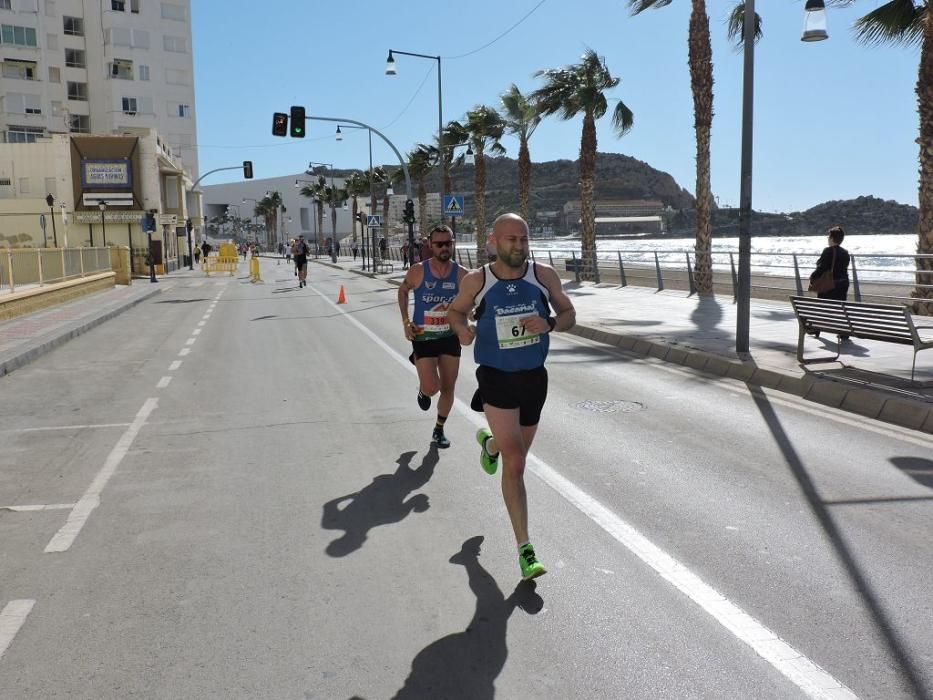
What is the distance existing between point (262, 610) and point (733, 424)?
17.4 ft

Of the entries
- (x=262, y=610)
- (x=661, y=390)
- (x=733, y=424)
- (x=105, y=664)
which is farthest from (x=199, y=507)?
(x=661, y=390)

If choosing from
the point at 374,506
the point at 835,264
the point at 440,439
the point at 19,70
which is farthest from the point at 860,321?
the point at 19,70

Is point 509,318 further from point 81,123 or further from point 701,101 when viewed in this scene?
point 81,123

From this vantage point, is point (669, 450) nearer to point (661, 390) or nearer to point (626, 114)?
point (661, 390)

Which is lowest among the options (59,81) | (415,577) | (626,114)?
(415,577)

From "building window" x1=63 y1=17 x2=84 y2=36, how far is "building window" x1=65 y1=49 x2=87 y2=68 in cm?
154

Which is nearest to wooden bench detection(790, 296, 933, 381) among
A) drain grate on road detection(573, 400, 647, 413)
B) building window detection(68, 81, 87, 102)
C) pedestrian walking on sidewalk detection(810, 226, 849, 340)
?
pedestrian walking on sidewalk detection(810, 226, 849, 340)

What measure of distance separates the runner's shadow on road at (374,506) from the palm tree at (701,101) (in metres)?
17.8

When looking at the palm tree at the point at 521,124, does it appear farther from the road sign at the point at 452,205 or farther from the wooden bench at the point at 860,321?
the wooden bench at the point at 860,321

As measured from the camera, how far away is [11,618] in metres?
3.98

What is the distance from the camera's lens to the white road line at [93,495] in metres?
5.06

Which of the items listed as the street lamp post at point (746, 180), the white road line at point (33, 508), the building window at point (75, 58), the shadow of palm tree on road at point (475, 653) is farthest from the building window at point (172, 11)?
the shadow of palm tree on road at point (475, 653)

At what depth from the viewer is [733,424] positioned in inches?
317

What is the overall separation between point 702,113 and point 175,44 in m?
69.6
